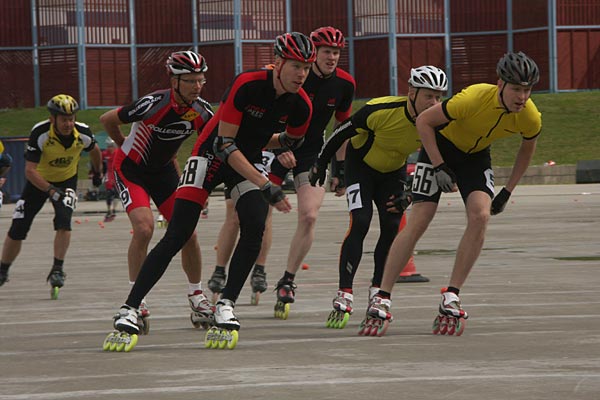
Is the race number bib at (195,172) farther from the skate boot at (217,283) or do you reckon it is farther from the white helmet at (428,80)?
the skate boot at (217,283)

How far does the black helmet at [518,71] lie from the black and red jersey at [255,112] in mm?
1354

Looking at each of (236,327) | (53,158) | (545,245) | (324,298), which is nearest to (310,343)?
(236,327)

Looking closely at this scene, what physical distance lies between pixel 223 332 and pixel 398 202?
7.24 ft

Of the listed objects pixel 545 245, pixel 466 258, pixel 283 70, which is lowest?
pixel 545 245

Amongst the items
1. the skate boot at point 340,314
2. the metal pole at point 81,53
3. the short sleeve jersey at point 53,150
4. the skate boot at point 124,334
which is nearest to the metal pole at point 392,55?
the metal pole at point 81,53

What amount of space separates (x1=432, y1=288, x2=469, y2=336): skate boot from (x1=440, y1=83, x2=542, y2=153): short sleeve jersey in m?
1.18

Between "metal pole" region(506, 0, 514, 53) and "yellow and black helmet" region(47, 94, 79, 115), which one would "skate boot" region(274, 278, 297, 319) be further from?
"metal pole" region(506, 0, 514, 53)

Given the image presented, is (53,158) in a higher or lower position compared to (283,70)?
lower

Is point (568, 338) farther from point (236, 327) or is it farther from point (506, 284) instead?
point (506, 284)

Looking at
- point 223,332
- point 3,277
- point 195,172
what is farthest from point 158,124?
point 3,277

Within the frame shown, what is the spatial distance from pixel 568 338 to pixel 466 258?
100 cm

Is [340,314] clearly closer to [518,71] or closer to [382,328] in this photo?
[382,328]

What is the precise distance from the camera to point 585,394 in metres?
6.95

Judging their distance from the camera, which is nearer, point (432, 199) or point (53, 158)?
point (432, 199)
